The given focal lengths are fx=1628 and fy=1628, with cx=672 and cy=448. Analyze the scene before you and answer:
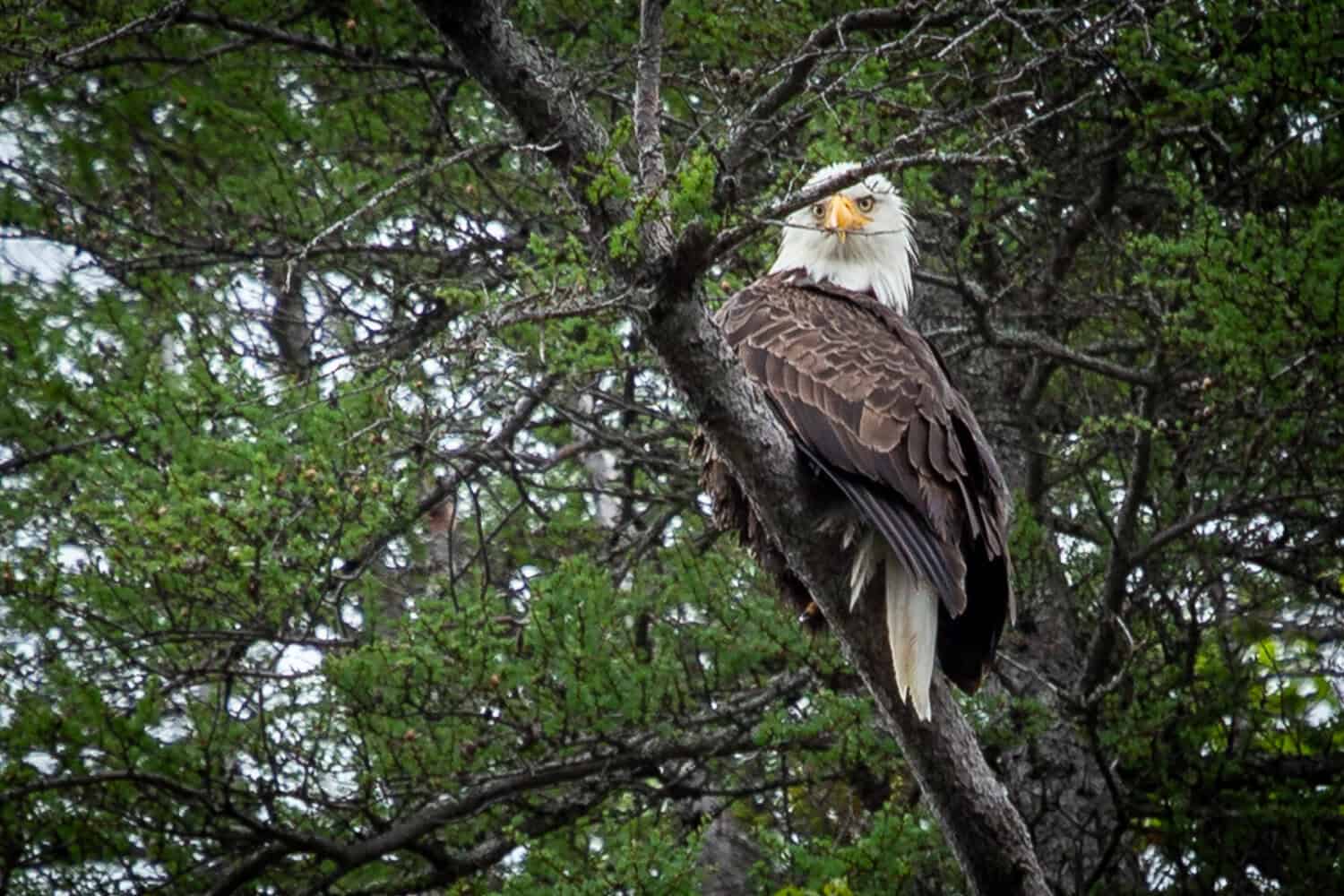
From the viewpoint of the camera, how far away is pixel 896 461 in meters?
4.32

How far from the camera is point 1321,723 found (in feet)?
20.9

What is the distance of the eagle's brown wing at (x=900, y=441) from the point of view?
13.8 feet

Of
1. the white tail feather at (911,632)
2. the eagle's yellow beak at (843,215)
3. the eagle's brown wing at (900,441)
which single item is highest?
the eagle's yellow beak at (843,215)

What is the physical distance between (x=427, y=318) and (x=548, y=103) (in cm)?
389

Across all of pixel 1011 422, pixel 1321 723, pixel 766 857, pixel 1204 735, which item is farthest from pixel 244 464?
pixel 1321 723

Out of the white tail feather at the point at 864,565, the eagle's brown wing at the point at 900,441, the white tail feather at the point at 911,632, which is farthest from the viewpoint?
the eagle's brown wing at the point at 900,441

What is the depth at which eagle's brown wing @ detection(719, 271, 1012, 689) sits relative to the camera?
4215mm

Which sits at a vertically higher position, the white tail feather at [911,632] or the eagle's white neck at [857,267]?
the eagle's white neck at [857,267]

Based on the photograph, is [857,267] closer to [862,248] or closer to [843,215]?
[862,248]

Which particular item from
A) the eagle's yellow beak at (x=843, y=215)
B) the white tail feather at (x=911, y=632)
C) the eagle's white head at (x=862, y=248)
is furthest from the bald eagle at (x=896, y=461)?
the eagle's white head at (x=862, y=248)

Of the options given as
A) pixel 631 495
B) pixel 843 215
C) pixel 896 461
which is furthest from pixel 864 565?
pixel 631 495

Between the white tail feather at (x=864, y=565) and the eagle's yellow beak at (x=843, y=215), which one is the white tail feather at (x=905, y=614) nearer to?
the white tail feather at (x=864, y=565)

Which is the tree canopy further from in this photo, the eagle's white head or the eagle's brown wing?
the eagle's brown wing

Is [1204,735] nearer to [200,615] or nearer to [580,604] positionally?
[580,604]
